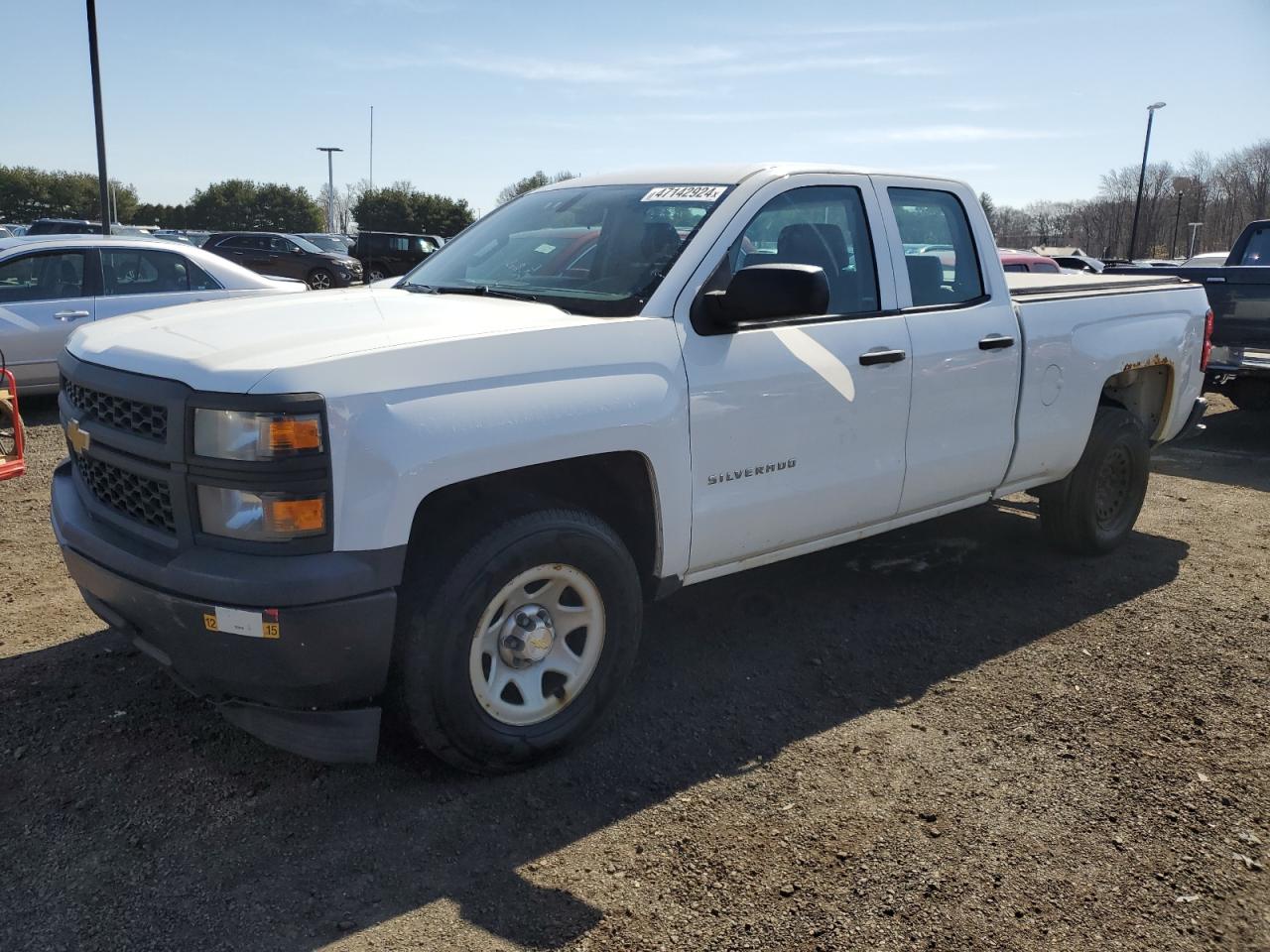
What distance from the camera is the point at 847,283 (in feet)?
13.7

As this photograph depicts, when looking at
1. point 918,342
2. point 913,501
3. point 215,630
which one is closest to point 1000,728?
point 913,501

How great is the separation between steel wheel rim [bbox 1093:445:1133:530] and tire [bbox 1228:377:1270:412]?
4.13m

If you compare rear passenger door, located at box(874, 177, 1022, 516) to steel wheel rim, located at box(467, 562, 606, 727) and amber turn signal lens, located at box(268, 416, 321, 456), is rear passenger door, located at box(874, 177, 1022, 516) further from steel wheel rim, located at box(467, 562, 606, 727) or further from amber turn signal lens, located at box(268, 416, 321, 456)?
amber turn signal lens, located at box(268, 416, 321, 456)

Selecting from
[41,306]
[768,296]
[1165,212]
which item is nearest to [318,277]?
[41,306]

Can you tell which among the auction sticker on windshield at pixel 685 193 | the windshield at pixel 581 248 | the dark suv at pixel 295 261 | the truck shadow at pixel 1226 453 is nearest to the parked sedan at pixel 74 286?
the windshield at pixel 581 248

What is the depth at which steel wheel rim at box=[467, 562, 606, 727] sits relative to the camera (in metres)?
3.15

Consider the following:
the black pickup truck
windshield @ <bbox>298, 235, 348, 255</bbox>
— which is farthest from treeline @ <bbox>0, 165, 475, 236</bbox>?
the black pickup truck

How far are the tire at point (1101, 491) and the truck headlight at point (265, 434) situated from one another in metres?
4.15

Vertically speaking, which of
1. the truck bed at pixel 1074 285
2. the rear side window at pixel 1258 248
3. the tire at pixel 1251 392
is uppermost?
the rear side window at pixel 1258 248

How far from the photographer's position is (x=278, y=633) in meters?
2.71

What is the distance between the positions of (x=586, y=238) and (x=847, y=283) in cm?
107

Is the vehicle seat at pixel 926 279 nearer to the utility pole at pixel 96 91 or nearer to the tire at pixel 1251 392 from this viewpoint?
the tire at pixel 1251 392

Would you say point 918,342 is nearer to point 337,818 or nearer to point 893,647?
point 893,647

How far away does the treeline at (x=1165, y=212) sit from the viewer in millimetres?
67938
